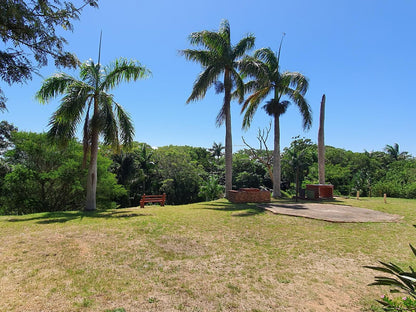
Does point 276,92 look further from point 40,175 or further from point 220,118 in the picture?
point 40,175

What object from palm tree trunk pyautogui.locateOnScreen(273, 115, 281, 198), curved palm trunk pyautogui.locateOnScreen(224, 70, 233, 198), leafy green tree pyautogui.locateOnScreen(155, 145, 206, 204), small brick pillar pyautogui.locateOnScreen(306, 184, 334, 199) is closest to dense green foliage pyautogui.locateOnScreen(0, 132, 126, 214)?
curved palm trunk pyautogui.locateOnScreen(224, 70, 233, 198)

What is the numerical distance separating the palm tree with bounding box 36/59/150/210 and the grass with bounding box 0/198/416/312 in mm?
4064

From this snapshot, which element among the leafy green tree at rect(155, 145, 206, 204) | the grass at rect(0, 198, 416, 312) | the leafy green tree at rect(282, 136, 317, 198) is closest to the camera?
the grass at rect(0, 198, 416, 312)

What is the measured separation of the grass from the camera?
142 inches

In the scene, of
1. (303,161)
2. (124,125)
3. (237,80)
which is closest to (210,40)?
(237,80)

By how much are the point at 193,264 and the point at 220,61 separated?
1258 centimetres

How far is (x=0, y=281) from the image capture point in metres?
3.97

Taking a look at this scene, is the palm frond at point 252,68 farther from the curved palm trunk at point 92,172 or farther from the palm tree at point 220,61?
the curved palm trunk at point 92,172

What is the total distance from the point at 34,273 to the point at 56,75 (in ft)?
29.4

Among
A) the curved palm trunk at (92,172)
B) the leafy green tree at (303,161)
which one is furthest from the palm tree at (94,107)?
the leafy green tree at (303,161)

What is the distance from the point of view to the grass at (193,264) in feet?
11.8

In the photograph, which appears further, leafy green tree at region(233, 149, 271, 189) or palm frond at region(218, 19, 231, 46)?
leafy green tree at region(233, 149, 271, 189)

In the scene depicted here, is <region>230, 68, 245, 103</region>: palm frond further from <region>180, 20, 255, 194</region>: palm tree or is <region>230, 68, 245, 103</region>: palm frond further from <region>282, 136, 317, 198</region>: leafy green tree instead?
<region>282, 136, 317, 198</region>: leafy green tree

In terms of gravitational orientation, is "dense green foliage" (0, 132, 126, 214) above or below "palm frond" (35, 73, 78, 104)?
below
